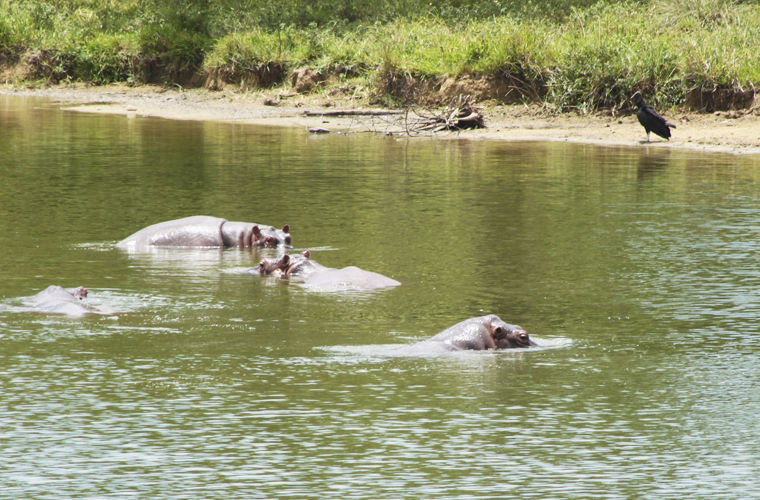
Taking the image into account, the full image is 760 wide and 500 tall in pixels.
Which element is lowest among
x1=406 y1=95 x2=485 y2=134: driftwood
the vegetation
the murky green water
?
the murky green water

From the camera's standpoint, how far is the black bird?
822 inches

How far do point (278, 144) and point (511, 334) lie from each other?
1474 cm

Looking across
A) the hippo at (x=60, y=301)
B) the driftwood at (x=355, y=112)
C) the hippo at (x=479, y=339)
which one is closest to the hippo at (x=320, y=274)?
the hippo at (x=60, y=301)

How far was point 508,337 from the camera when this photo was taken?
8359 mm

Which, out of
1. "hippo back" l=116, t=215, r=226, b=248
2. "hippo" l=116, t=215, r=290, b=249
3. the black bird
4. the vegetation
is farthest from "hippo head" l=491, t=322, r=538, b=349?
the vegetation

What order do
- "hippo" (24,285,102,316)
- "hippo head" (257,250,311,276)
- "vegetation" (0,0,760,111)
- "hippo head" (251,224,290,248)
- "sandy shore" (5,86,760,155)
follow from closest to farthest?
"hippo" (24,285,102,316) < "hippo head" (257,250,311,276) < "hippo head" (251,224,290,248) < "sandy shore" (5,86,760,155) < "vegetation" (0,0,760,111)

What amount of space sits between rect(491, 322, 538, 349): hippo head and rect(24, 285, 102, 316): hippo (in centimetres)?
305

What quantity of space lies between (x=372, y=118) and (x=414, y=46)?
2.54 meters

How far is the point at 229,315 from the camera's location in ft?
31.4

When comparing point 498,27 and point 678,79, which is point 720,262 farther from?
point 498,27

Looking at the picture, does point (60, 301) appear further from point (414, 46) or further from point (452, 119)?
point (414, 46)

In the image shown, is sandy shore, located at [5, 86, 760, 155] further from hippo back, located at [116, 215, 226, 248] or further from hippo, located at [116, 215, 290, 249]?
hippo back, located at [116, 215, 226, 248]

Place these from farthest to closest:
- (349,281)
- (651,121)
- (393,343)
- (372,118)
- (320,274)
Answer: (372,118) < (651,121) < (320,274) < (349,281) < (393,343)

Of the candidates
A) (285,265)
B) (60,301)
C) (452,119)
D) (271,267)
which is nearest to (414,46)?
(452,119)
